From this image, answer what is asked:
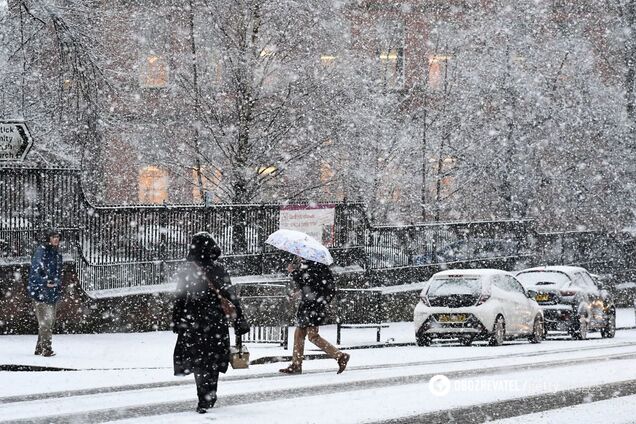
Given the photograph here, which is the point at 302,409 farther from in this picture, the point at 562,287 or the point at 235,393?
the point at 562,287

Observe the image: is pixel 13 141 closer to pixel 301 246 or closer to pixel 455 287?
pixel 301 246

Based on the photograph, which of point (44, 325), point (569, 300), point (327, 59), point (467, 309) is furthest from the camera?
point (327, 59)

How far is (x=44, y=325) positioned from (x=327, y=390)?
6.37 metres

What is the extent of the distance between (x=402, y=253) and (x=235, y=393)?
19.6 m

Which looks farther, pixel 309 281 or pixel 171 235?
pixel 171 235

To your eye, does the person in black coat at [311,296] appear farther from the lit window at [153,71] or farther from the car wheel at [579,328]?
the lit window at [153,71]

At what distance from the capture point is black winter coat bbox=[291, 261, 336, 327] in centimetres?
1623

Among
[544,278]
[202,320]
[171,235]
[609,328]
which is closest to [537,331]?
[544,278]

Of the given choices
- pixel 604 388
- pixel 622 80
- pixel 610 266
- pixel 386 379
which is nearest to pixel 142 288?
pixel 386 379

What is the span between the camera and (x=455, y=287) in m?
25.2

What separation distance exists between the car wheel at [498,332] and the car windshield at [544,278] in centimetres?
417

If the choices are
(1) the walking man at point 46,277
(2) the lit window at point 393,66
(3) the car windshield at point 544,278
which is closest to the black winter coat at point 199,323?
(1) the walking man at point 46,277

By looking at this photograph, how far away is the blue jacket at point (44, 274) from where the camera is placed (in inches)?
773

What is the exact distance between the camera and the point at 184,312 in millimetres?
12086
